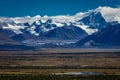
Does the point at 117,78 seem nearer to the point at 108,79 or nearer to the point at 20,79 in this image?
the point at 108,79

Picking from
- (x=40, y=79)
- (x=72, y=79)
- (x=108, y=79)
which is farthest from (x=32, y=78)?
(x=108, y=79)

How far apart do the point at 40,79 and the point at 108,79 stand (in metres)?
18.5

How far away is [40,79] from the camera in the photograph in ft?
385

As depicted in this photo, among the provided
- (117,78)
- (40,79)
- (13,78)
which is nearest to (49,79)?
(40,79)

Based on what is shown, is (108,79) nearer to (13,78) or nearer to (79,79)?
(79,79)

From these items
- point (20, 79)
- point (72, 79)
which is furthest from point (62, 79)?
point (20, 79)

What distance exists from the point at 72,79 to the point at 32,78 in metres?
11.1

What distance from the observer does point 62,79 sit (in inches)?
4616

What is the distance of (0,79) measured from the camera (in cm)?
11531

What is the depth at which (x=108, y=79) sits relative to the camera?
118125 mm

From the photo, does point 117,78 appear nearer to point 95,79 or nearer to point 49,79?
point 95,79

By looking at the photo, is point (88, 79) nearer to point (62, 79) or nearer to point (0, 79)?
point (62, 79)

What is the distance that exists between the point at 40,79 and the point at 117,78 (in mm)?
21635

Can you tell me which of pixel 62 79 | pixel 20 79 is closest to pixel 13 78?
pixel 20 79
